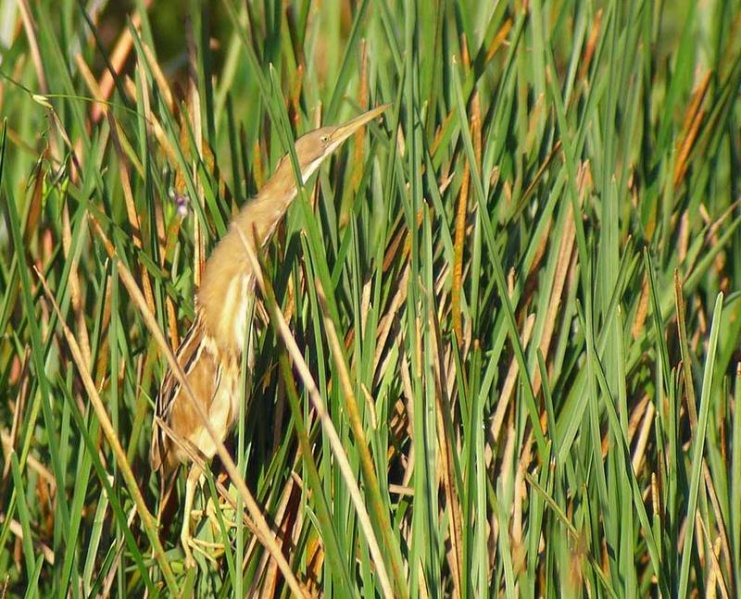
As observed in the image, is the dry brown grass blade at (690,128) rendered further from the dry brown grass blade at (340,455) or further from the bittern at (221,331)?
the dry brown grass blade at (340,455)

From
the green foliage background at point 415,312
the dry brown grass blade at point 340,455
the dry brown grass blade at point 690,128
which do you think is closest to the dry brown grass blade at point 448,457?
the green foliage background at point 415,312

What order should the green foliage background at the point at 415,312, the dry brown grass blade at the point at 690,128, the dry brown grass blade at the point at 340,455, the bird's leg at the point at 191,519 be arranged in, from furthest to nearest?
the dry brown grass blade at the point at 690,128, the bird's leg at the point at 191,519, the green foliage background at the point at 415,312, the dry brown grass blade at the point at 340,455

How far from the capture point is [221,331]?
1489 mm

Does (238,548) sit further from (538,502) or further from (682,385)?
(682,385)

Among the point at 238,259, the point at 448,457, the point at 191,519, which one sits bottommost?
the point at 191,519

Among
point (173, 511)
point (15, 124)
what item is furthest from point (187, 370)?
point (15, 124)

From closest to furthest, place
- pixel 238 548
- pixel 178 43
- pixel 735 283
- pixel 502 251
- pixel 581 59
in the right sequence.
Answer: pixel 238 548
pixel 502 251
pixel 735 283
pixel 581 59
pixel 178 43

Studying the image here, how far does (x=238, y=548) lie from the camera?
1.14m

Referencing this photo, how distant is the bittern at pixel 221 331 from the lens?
138 cm

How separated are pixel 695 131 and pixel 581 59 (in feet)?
0.65

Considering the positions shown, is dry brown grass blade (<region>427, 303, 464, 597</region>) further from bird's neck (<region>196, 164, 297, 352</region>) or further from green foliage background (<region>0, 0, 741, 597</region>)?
bird's neck (<region>196, 164, 297, 352</region>)

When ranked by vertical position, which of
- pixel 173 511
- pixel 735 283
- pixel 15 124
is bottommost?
pixel 173 511

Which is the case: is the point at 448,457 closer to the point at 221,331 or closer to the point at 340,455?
the point at 340,455

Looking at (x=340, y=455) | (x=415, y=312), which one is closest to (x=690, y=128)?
(x=415, y=312)
